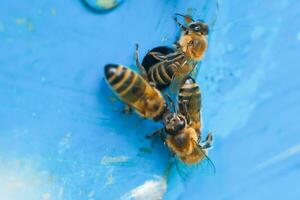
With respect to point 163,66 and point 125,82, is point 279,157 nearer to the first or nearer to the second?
point 163,66

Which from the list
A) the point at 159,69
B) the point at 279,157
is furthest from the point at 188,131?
the point at 279,157

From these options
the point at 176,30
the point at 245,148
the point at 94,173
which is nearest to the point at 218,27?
the point at 176,30

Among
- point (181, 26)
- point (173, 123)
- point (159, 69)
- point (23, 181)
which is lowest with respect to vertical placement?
point (23, 181)

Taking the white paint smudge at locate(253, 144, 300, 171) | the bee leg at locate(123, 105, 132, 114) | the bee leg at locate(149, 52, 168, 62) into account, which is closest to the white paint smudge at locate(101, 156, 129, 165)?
the bee leg at locate(123, 105, 132, 114)

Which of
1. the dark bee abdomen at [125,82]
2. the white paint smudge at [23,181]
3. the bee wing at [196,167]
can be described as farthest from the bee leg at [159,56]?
the white paint smudge at [23,181]

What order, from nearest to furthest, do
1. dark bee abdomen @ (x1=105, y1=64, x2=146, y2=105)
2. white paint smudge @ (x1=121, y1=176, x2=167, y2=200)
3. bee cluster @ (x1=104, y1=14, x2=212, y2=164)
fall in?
dark bee abdomen @ (x1=105, y1=64, x2=146, y2=105) → bee cluster @ (x1=104, y1=14, x2=212, y2=164) → white paint smudge @ (x1=121, y1=176, x2=167, y2=200)

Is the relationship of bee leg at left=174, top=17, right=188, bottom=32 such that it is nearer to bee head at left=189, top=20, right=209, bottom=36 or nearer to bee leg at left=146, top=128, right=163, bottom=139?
bee head at left=189, top=20, right=209, bottom=36
